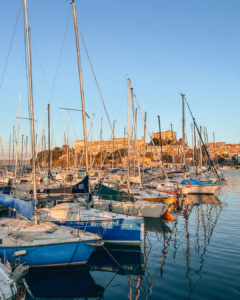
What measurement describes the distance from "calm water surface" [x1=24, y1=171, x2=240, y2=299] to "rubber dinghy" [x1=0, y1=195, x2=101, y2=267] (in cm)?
58

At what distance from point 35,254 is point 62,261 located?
1.19 metres

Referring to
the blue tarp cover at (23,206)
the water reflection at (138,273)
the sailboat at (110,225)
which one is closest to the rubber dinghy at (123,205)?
the water reflection at (138,273)

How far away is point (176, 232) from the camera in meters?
17.0

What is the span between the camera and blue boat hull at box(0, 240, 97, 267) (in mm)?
10531

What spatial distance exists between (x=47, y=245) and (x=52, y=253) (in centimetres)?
46

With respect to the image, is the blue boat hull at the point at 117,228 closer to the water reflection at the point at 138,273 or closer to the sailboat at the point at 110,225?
the sailboat at the point at 110,225

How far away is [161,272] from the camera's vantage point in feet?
36.0

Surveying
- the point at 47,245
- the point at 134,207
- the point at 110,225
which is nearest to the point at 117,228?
the point at 110,225

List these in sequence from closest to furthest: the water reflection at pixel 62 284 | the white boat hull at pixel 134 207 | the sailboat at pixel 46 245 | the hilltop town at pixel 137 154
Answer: the water reflection at pixel 62 284, the sailboat at pixel 46 245, the white boat hull at pixel 134 207, the hilltop town at pixel 137 154

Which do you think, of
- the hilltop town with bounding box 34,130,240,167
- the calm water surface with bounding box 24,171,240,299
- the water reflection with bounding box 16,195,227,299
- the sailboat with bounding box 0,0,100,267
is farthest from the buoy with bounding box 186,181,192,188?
the sailboat with bounding box 0,0,100,267

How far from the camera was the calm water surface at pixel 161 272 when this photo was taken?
9.38m

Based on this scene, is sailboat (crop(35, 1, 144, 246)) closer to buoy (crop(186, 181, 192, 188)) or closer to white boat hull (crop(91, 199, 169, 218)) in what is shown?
white boat hull (crop(91, 199, 169, 218))

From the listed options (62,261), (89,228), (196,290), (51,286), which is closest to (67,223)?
(89,228)

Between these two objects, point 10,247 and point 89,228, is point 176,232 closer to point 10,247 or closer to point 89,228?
point 89,228
